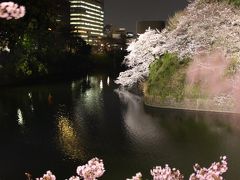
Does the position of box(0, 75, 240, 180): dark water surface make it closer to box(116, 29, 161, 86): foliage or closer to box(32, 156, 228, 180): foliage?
box(116, 29, 161, 86): foliage

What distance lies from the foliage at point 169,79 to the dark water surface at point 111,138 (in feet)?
5.56

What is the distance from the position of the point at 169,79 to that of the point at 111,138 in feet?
37.0

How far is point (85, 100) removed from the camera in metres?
38.7

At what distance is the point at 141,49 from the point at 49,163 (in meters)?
23.6

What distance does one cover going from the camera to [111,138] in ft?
76.4

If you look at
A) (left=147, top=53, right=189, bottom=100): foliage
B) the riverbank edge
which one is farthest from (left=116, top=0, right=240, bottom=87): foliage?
the riverbank edge

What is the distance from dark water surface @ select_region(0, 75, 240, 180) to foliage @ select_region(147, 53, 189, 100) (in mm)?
1695

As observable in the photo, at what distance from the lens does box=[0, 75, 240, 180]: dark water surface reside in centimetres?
1833

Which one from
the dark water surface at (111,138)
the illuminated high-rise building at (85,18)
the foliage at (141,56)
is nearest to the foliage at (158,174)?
the dark water surface at (111,138)

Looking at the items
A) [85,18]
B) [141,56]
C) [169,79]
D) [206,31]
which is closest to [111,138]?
[169,79]

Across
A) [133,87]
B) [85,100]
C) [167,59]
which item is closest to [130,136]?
[167,59]

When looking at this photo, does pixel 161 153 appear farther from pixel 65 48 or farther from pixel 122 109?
pixel 65 48

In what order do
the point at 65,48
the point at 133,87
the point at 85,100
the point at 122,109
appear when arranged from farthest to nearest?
the point at 65,48 → the point at 133,87 → the point at 85,100 → the point at 122,109

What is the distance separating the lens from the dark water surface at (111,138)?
60.1 feet
